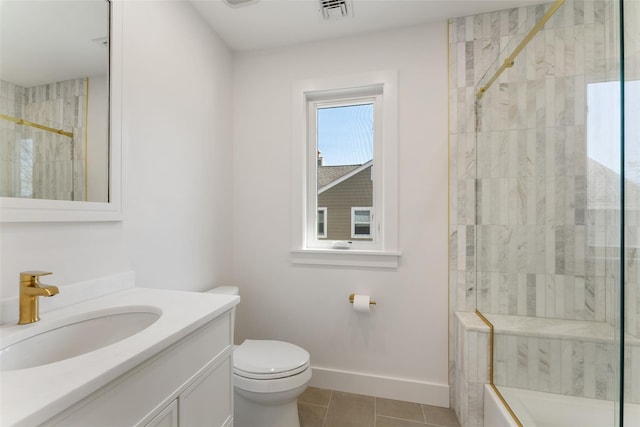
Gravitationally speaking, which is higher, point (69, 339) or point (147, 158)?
point (147, 158)

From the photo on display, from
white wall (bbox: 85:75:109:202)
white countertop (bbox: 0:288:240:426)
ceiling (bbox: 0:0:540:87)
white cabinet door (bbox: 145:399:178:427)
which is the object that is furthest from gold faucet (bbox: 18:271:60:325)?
ceiling (bbox: 0:0:540:87)

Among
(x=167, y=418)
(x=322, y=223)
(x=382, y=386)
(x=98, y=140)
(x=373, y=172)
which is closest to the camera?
(x=167, y=418)

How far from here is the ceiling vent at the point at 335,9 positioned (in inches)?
62.7

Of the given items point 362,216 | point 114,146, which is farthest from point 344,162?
point 114,146

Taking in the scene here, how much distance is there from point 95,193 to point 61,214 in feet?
0.52

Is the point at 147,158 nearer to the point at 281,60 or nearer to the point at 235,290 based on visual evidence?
the point at 235,290

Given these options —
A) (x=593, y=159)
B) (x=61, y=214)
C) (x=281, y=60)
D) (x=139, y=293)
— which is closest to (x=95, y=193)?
(x=61, y=214)

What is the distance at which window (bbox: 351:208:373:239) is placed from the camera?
1974mm

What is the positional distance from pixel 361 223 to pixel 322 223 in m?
0.28

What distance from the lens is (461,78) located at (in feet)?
5.69

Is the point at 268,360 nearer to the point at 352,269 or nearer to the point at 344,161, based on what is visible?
the point at 352,269

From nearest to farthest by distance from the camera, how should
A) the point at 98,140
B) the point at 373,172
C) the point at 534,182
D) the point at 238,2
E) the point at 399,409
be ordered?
1. the point at 98,140
2. the point at 534,182
3. the point at 238,2
4. the point at 399,409
5. the point at 373,172

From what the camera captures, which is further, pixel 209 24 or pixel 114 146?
pixel 209 24

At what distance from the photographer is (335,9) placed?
164cm
